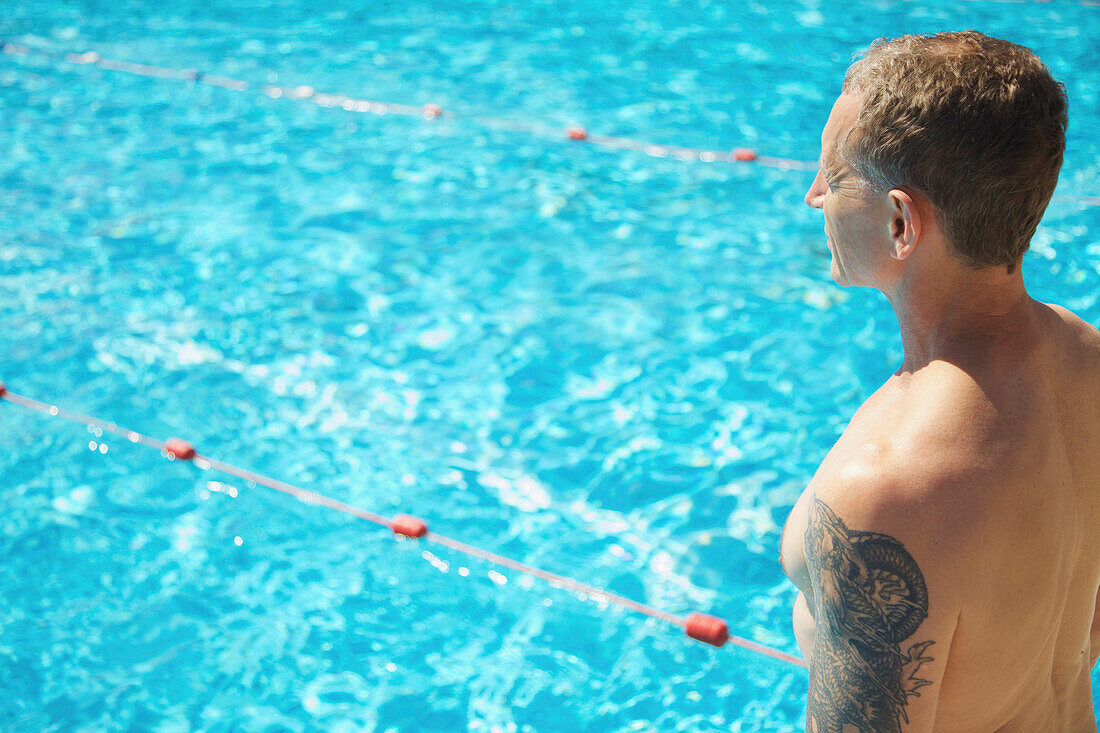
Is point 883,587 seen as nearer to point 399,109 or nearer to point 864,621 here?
point 864,621

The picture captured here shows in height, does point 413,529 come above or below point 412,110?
below

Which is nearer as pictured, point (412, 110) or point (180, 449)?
point (180, 449)

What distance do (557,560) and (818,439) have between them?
125 cm

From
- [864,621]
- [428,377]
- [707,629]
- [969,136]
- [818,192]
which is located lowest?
[707,629]

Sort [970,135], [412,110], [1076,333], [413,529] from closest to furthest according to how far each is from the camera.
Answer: [970,135], [1076,333], [413,529], [412,110]

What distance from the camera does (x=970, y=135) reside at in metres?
1.19

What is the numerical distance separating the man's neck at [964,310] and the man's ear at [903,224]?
0.05 m

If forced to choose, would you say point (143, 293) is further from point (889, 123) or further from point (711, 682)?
point (889, 123)

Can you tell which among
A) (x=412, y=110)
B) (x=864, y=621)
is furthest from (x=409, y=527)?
(x=412, y=110)

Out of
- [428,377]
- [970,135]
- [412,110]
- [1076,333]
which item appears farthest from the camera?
[412,110]

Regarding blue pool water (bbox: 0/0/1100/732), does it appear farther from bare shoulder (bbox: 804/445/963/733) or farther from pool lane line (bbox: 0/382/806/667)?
bare shoulder (bbox: 804/445/963/733)

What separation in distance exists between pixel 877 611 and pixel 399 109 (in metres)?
6.39

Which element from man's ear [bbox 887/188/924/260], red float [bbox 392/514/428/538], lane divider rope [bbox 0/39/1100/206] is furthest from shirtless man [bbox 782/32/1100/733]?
lane divider rope [bbox 0/39/1100/206]

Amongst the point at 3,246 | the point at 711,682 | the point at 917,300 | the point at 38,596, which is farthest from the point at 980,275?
the point at 3,246
